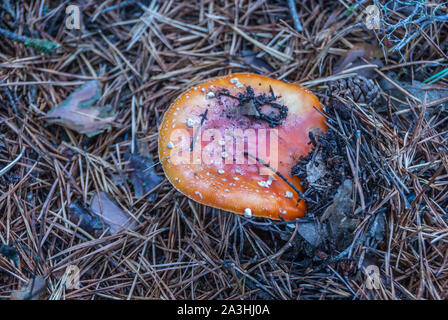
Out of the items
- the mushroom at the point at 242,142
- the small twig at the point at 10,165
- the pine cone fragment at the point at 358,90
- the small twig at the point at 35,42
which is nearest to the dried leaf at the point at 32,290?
the small twig at the point at 10,165

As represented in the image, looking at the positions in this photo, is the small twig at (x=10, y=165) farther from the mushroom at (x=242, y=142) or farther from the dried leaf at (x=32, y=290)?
the mushroom at (x=242, y=142)

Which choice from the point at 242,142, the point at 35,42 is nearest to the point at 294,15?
the point at 242,142

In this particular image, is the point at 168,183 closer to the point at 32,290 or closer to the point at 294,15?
the point at 32,290

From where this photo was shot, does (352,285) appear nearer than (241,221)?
Yes
